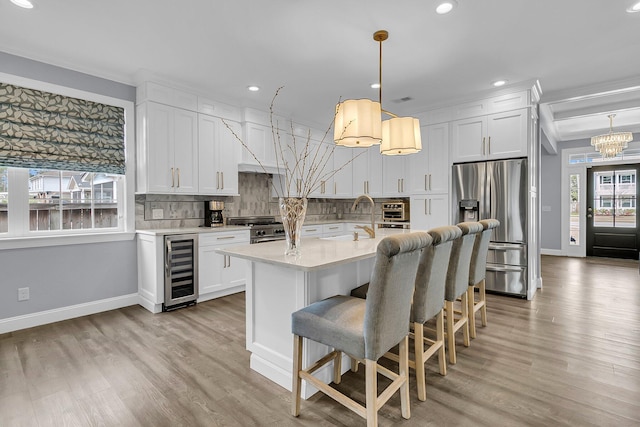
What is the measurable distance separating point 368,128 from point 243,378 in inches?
74.5

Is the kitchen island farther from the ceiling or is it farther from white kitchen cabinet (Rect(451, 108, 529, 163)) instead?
white kitchen cabinet (Rect(451, 108, 529, 163))

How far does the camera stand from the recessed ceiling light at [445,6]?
233 cm

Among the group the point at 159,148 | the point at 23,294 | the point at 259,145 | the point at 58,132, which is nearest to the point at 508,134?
the point at 259,145

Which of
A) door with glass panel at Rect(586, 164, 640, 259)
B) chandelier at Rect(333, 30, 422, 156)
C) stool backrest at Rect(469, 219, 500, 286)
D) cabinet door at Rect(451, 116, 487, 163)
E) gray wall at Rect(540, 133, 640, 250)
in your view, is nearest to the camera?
chandelier at Rect(333, 30, 422, 156)

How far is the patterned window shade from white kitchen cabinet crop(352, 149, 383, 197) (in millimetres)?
3616

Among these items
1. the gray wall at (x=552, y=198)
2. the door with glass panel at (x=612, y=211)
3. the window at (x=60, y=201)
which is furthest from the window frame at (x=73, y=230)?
the door with glass panel at (x=612, y=211)

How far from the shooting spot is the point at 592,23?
263 centimetres

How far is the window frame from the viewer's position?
3.03m

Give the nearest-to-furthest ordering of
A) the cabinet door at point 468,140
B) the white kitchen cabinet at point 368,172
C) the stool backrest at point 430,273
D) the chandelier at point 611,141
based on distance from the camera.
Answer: the stool backrest at point 430,273 → the cabinet door at point 468,140 → the chandelier at point 611,141 → the white kitchen cabinet at point 368,172

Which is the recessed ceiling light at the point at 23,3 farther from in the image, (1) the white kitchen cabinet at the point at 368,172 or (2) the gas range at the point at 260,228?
(1) the white kitchen cabinet at the point at 368,172

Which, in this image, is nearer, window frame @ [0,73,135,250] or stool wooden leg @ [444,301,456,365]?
stool wooden leg @ [444,301,456,365]

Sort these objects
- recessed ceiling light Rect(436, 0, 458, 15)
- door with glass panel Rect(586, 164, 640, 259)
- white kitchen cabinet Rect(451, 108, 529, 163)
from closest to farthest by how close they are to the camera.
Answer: recessed ceiling light Rect(436, 0, 458, 15) → white kitchen cabinet Rect(451, 108, 529, 163) → door with glass panel Rect(586, 164, 640, 259)

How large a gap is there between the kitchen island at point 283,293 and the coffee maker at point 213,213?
217 centimetres

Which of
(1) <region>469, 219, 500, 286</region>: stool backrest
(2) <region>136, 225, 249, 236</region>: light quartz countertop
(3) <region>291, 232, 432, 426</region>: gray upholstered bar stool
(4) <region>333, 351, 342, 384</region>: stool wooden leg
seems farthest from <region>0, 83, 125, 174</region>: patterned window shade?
(1) <region>469, 219, 500, 286</region>: stool backrest
